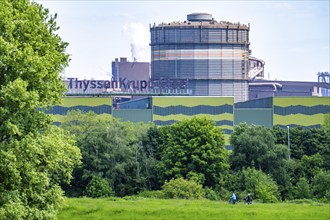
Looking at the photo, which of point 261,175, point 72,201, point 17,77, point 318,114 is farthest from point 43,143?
point 318,114

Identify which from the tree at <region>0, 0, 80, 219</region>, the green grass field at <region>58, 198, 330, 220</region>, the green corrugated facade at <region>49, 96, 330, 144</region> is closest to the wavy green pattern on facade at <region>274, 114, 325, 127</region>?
the green corrugated facade at <region>49, 96, 330, 144</region>

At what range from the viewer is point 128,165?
10856 cm

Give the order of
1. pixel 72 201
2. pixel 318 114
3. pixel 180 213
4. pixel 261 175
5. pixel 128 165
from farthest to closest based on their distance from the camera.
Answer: pixel 318 114, pixel 128 165, pixel 261 175, pixel 72 201, pixel 180 213

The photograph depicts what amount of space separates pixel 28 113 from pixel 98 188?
5970 centimetres

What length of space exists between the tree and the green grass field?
25.9 m

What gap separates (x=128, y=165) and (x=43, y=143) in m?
65.9

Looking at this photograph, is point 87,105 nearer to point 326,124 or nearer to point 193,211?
point 326,124

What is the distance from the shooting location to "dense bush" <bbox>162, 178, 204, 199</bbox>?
95.6m

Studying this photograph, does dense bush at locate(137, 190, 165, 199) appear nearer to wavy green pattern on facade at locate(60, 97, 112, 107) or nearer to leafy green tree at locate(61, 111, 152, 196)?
leafy green tree at locate(61, 111, 152, 196)

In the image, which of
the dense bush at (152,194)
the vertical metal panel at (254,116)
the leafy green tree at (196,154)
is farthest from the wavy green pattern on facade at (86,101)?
the dense bush at (152,194)

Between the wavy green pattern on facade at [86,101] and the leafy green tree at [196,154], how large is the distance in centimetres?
5468

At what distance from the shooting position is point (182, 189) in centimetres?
9669

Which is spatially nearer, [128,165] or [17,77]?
[17,77]

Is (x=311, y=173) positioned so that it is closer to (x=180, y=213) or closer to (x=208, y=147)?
(x=208, y=147)
